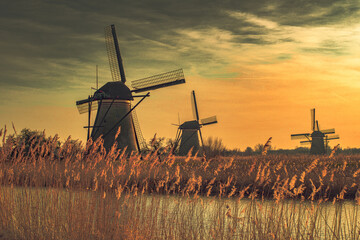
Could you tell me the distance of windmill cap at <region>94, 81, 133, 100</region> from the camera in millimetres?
24188

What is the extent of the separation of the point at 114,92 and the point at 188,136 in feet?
68.4

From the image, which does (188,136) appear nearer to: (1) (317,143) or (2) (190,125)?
(2) (190,125)

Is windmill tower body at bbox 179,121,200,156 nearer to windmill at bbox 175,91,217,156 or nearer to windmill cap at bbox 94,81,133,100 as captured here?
windmill at bbox 175,91,217,156

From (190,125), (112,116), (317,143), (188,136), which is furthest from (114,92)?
(317,143)

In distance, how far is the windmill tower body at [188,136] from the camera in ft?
144

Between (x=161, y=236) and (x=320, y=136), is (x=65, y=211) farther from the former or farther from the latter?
(x=320, y=136)

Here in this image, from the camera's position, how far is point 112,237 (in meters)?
5.52

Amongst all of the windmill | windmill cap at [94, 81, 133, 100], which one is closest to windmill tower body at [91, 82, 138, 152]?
windmill cap at [94, 81, 133, 100]

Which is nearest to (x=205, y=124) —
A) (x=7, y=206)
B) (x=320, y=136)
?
(x=320, y=136)

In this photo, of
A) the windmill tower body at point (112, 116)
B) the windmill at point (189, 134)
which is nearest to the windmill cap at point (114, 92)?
the windmill tower body at point (112, 116)

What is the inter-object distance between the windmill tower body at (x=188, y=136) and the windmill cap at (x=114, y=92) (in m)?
19.7

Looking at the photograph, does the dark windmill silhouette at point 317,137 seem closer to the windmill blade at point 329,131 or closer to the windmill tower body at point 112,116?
the windmill blade at point 329,131

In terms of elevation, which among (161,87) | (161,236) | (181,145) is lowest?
(161,236)

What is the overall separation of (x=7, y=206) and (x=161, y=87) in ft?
63.7
